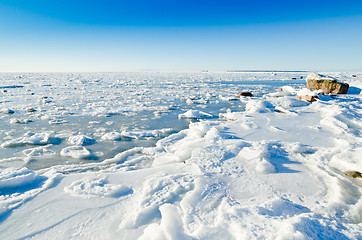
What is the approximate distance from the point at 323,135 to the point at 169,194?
410 cm

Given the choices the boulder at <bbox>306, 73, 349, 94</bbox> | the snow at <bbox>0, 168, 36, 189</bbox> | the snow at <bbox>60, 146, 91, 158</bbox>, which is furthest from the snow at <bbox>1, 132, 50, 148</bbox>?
the boulder at <bbox>306, 73, 349, 94</bbox>

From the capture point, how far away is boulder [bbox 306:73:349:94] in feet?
41.3

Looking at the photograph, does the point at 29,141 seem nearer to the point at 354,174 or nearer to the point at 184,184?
the point at 184,184

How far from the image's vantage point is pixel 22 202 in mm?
2377

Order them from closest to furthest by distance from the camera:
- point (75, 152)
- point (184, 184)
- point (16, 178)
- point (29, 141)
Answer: point (184, 184)
point (16, 178)
point (75, 152)
point (29, 141)

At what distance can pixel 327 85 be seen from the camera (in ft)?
42.6

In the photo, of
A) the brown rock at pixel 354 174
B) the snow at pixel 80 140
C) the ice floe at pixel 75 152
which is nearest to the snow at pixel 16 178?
the ice floe at pixel 75 152

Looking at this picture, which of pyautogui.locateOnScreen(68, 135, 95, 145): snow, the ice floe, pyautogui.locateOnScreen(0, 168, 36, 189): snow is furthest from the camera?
pyautogui.locateOnScreen(68, 135, 95, 145): snow

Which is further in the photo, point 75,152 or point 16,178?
point 75,152

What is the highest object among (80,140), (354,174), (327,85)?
(354,174)

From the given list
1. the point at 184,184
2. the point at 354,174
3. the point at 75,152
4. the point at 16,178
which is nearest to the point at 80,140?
the point at 75,152

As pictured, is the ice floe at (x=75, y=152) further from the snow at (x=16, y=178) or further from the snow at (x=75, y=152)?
the snow at (x=16, y=178)

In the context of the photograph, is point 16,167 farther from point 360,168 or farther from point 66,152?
point 360,168

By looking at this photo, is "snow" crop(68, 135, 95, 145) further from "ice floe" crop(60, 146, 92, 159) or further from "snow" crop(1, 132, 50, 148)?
"snow" crop(1, 132, 50, 148)
